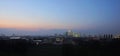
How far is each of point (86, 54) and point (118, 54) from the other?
2235 millimetres

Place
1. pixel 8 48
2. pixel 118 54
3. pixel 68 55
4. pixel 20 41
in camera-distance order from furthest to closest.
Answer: pixel 20 41, pixel 8 48, pixel 118 54, pixel 68 55

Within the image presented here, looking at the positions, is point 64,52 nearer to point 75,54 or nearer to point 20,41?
point 75,54

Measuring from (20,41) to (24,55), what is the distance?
208 centimetres

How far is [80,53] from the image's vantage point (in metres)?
14.2

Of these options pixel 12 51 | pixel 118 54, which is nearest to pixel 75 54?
pixel 118 54

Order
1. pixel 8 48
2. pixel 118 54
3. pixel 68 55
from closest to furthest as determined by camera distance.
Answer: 1. pixel 68 55
2. pixel 118 54
3. pixel 8 48

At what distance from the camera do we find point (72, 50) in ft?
47.7

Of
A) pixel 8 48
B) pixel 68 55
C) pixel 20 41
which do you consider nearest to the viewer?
pixel 68 55

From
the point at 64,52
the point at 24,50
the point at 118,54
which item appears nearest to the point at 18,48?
the point at 24,50

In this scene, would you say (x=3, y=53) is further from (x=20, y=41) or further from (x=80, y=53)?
(x=80, y=53)

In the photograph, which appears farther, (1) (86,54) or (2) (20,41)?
(2) (20,41)

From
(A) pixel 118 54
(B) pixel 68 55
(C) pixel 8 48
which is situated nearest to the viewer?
(B) pixel 68 55

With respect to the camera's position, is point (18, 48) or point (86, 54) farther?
point (18, 48)

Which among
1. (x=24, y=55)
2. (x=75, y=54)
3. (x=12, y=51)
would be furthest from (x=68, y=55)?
(x=12, y=51)
